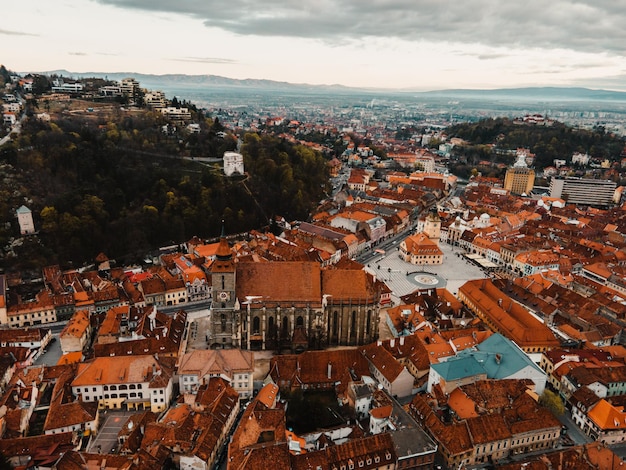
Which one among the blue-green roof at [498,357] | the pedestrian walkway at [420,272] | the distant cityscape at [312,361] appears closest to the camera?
the distant cityscape at [312,361]

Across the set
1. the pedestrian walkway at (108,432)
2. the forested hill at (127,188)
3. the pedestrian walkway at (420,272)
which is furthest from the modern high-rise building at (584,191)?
the pedestrian walkway at (108,432)

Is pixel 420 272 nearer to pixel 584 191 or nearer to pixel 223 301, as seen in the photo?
pixel 223 301

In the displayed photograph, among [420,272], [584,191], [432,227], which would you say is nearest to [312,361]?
[420,272]

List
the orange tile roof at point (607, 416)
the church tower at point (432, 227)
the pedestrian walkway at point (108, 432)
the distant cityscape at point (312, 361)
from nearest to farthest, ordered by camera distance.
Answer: the distant cityscape at point (312, 361) < the pedestrian walkway at point (108, 432) < the orange tile roof at point (607, 416) < the church tower at point (432, 227)

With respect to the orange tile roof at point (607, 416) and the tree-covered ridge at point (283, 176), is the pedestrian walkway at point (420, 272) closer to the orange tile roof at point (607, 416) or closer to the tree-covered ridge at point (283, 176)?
the tree-covered ridge at point (283, 176)

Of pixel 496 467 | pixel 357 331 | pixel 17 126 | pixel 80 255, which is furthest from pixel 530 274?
pixel 17 126

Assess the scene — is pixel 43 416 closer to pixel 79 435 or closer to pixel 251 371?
pixel 79 435

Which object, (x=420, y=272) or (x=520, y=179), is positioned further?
(x=520, y=179)
